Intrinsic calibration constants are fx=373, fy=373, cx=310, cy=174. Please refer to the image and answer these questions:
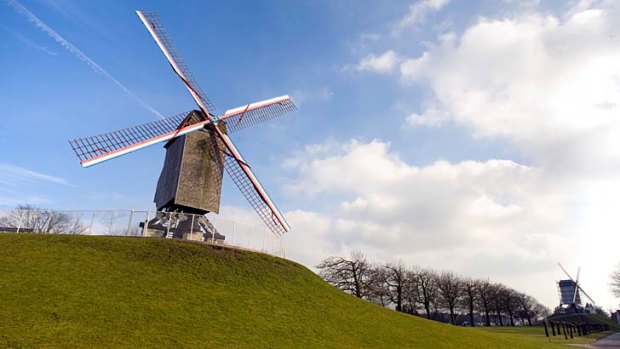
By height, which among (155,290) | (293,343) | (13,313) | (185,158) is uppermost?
(185,158)

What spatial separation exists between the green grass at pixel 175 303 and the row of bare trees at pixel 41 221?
121 inches

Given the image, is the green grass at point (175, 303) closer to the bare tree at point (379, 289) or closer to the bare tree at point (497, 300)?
the bare tree at point (379, 289)

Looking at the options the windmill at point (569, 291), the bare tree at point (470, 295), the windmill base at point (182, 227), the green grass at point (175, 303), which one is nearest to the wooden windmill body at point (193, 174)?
the windmill base at point (182, 227)

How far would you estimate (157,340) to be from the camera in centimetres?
1553

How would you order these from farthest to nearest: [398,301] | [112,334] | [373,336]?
[398,301]
[373,336]
[112,334]

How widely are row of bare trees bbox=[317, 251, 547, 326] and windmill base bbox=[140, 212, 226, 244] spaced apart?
4279 cm

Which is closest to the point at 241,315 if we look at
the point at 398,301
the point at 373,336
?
the point at 373,336

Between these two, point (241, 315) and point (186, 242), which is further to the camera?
point (186, 242)

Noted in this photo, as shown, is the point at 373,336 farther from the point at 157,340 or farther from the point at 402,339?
the point at 157,340

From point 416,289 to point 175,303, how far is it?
72.6 metres

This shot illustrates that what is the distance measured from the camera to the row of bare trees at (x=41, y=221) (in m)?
26.9

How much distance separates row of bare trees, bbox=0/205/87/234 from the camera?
88.3 ft

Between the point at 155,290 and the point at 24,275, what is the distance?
6.48 meters

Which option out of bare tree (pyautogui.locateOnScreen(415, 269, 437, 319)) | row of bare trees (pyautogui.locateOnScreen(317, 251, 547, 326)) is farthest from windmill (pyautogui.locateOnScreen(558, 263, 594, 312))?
bare tree (pyautogui.locateOnScreen(415, 269, 437, 319))
